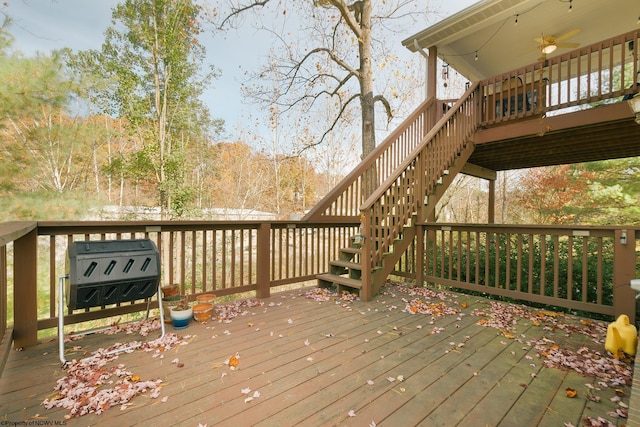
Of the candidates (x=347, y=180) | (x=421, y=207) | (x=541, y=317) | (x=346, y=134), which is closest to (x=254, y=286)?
(x=347, y=180)

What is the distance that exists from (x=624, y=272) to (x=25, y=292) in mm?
5604

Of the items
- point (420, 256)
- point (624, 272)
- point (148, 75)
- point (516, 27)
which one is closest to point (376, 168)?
point (420, 256)

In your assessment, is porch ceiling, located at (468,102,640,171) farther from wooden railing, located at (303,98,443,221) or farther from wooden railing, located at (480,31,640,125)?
wooden railing, located at (303,98,443,221)

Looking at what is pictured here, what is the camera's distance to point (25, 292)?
7.54 feet

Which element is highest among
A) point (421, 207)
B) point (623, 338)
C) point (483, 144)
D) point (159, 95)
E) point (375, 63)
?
point (375, 63)

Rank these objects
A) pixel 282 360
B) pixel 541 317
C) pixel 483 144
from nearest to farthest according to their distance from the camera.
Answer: pixel 282 360 → pixel 541 317 → pixel 483 144

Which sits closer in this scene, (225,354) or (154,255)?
(225,354)

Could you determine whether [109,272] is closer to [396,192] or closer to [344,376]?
[344,376]

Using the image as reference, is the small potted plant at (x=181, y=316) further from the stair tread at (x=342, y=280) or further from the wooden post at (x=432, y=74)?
the wooden post at (x=432, y=74)

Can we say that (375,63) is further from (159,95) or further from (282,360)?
(282,360)

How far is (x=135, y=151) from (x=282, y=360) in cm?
921

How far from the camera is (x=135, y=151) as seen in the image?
28.7 feet

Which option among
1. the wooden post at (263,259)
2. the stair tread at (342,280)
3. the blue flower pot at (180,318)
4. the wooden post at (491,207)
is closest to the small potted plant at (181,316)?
the blue flower pot at (180,318)

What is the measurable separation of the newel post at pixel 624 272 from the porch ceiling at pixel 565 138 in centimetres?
226
